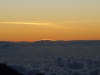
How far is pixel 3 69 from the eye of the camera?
117 meters

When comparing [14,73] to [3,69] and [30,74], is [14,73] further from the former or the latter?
[30,74]

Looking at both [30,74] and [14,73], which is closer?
[14,73]

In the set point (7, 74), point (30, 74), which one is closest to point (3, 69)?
point (7, 74)

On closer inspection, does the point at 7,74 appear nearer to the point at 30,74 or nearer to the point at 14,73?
the point at 14,73

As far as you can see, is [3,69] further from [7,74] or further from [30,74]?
[30,74]

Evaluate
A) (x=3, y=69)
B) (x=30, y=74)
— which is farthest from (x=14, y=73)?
(x=30, y=74)

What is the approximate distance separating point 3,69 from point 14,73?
328 centimetres

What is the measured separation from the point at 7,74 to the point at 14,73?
142 inches

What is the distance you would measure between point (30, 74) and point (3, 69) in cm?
6935

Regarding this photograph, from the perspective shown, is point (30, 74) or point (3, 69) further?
point (30, 74)

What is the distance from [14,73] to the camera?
118m

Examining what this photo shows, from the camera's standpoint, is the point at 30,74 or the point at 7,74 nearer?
the point at 7,74
